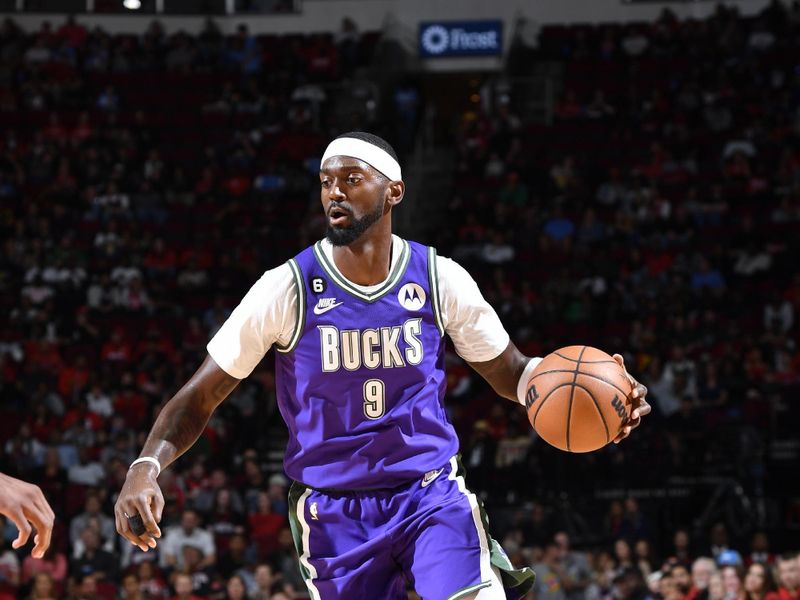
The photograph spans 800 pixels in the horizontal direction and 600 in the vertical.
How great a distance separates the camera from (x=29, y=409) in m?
14.9

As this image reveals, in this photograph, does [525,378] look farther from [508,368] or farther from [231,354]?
[231,354]

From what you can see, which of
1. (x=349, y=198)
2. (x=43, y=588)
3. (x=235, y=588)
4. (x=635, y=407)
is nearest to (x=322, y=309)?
(x=349, y=198)

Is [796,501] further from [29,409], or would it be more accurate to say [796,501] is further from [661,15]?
[661,15]

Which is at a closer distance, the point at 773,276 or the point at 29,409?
the point at 29,409

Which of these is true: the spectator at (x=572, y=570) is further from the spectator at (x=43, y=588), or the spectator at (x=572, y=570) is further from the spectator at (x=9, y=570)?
the spectator at (x=9, y=570)

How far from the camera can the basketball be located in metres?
4.48

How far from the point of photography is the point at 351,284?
183 inches

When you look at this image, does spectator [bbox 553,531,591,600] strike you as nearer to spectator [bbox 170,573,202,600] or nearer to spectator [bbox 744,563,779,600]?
spectator [bbox 744,563,779,600]

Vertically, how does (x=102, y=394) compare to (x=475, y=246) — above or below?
below

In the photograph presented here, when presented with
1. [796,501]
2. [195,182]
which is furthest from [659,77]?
[796,501]

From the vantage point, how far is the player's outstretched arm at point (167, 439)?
4.08 metres

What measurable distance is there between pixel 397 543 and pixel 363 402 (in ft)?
1.77

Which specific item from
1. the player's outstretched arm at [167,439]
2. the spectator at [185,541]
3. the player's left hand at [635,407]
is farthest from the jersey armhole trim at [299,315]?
the spectator at [185,541]

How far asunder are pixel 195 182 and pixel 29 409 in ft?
19.7
